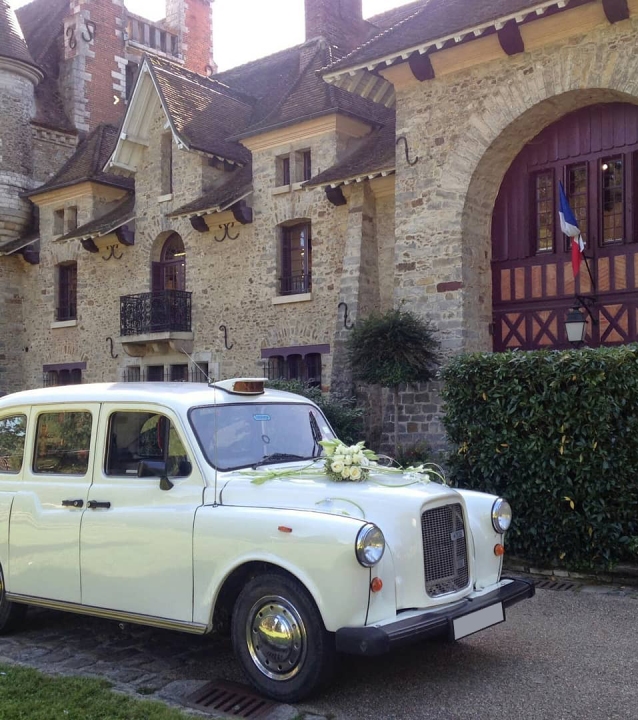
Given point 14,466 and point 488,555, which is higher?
point 14,466

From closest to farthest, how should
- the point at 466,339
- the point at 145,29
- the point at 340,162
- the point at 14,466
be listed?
1. the point at 14,466
2. the point at 466,339
3. the point at 340,162
4. the point at 145,29

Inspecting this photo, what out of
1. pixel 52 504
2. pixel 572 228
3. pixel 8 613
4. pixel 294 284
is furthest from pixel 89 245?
pixel 52 504

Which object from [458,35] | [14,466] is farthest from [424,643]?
[458,35]

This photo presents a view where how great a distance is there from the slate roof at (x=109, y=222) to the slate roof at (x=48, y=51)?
14.3ft

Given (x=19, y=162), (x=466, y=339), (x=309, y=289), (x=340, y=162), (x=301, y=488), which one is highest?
(x=19, y=162)

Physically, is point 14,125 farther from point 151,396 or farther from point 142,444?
point 142,444

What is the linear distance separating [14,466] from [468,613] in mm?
3656

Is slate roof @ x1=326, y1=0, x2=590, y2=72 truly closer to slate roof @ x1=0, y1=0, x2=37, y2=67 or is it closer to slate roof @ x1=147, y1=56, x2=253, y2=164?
slate roof @ x1=147, y1=56, x2=253, y2=164

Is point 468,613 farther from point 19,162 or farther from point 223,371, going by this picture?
point 19,162

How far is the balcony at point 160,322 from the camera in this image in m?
19.9

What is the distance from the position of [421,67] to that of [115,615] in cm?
1124

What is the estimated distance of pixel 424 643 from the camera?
568 cm

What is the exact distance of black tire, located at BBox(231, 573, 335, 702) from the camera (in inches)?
179

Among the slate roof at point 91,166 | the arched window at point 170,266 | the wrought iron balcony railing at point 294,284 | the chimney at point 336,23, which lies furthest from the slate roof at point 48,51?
the wrought iron balcony railing at point 294,284
